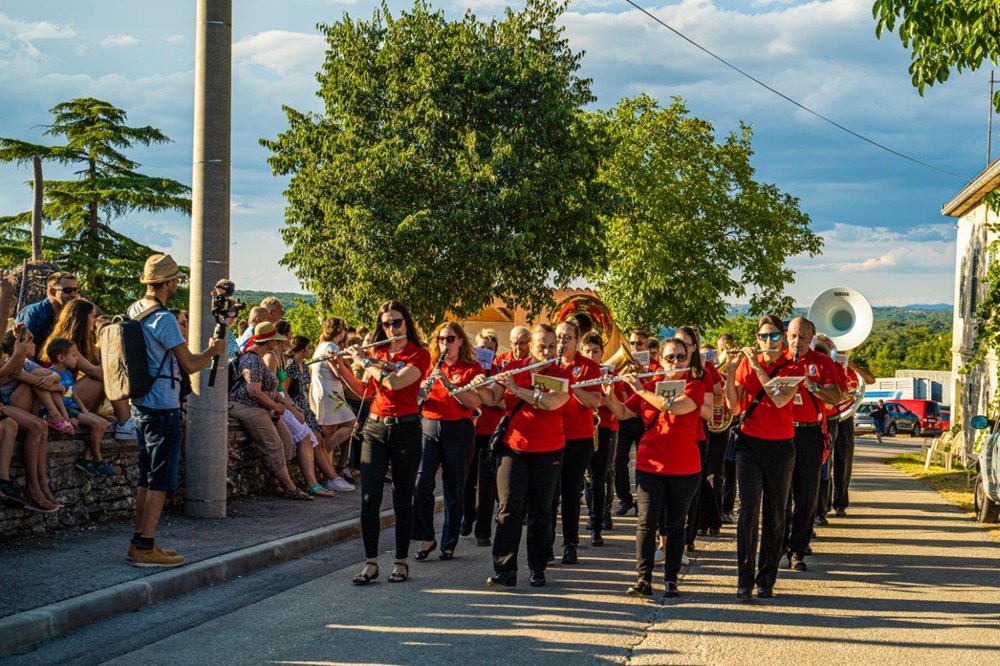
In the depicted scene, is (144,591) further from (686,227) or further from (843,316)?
→ (686,227)

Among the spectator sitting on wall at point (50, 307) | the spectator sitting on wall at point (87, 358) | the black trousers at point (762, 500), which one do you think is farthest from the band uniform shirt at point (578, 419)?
the spectator sitting on wall at point (50, 307)

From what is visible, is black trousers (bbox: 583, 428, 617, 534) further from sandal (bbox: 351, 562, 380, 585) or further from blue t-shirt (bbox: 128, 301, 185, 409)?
blue t-shirt (bbox: 128, 301, 185, 409)

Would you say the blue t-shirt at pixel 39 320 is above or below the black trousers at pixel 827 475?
above

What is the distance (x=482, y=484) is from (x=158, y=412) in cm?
354

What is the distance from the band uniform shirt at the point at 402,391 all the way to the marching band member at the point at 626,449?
411cm

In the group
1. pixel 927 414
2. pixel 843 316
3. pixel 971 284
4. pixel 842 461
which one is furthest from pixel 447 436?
pixel 927 414

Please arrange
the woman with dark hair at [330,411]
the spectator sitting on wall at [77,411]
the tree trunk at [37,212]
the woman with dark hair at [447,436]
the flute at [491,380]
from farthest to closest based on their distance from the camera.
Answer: the tree trunk at [37,212], the woman with dark hair at [330,411], the spectator sitting on wall at [77,411], the woman with dark hair at [447,436], the flute at [491,380]

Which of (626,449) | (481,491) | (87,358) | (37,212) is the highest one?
(37,212)

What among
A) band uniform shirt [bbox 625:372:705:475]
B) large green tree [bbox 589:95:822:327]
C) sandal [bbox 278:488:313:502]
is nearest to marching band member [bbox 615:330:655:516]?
sandal [bbox 278:488:313:502]

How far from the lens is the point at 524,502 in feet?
29.2

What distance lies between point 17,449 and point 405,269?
20475mm

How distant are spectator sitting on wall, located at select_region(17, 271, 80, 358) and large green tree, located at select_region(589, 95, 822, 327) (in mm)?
32196

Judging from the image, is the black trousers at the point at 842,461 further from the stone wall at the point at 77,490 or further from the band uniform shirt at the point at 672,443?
the stone wall at the point at 77,490

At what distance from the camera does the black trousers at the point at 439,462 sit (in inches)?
386
